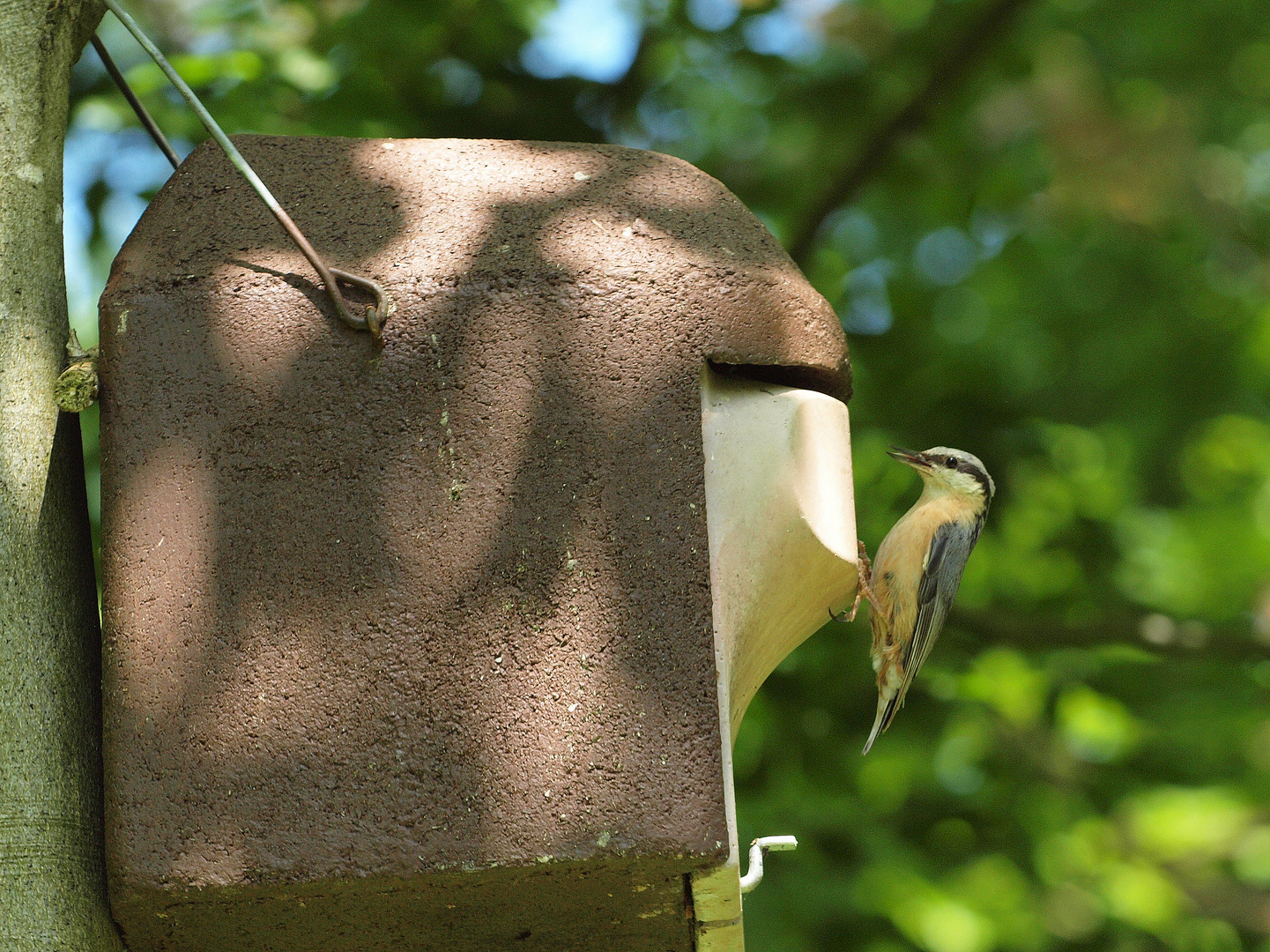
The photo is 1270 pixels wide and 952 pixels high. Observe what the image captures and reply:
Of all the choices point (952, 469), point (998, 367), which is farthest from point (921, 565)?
point (998, 367)

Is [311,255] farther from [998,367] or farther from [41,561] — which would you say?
[998,367]

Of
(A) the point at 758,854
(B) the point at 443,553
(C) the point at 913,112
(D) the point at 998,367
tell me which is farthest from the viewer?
(D) the point at 998,367

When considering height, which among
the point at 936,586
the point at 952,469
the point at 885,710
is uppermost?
the point at 952,469

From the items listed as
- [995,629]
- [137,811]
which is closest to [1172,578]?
[995,629]

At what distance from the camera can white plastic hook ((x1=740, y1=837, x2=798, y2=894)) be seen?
198 centimetres

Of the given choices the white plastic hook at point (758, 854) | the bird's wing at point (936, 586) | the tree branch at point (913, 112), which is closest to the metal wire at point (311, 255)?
the white plastic hook at point (758, 854)

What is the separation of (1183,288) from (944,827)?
246 cm

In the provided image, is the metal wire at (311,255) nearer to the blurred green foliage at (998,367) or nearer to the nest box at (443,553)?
the nest box at (443,553)

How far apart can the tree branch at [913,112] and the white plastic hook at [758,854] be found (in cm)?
261

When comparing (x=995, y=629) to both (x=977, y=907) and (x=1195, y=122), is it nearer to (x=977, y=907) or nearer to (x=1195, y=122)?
(x=977, y=907)

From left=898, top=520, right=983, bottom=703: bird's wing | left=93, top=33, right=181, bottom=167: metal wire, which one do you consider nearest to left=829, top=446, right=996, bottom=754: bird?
left=898, top=520, right=983, bottom=703: bird's wing

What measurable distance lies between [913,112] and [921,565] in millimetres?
1733

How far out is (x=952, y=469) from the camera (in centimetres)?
379

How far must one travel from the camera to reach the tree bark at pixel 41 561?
179 centimetres
